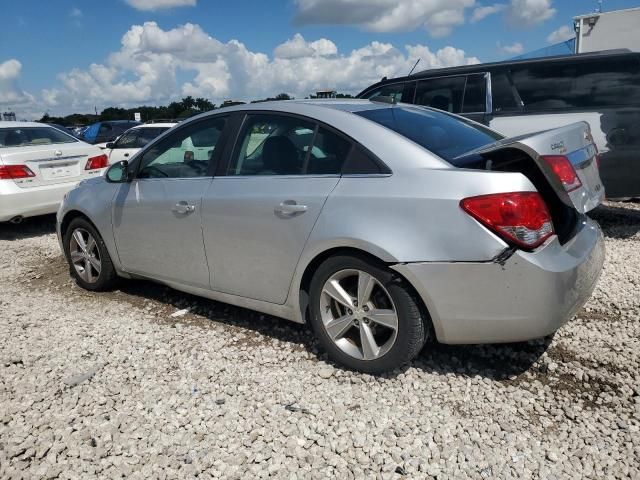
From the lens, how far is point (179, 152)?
13.1 feet

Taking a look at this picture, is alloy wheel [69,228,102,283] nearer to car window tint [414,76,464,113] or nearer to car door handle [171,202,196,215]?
car door handle [171,202,196,215]

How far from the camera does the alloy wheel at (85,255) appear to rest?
4668mm

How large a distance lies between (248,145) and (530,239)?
1.92m

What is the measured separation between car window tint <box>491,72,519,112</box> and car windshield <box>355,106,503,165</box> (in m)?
2.96

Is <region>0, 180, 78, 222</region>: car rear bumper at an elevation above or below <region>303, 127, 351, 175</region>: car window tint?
below

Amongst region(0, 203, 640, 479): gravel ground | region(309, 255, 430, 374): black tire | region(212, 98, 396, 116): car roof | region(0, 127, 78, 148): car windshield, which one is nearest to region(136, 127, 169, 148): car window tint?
region(0, 127, 78, 148): car windshield

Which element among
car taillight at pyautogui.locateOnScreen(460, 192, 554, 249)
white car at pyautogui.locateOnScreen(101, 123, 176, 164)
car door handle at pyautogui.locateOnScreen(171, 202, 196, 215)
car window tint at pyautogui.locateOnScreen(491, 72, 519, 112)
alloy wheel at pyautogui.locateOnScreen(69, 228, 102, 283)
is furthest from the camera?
white car at pyautogui.locateOnScreen(101, 123, 176, 164)

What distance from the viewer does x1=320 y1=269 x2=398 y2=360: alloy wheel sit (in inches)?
115

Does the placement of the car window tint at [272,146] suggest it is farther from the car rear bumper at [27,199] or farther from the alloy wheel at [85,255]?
the car rear bumper at [27,199]

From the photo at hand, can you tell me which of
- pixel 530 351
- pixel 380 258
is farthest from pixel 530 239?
pixel 530 351

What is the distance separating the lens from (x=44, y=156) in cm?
702

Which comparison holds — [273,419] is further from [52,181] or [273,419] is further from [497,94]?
[52,181]

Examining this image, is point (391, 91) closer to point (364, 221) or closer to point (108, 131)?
point (364, 221)

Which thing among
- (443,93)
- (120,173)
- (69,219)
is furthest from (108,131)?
(120,173)
